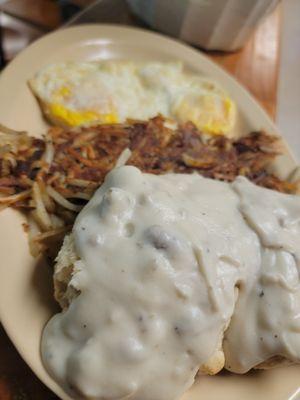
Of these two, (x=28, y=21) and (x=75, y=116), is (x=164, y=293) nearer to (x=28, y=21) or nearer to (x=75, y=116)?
(x=75, y=116)

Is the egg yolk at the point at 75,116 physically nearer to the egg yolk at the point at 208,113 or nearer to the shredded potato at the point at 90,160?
the shredded potato at the point at 90,160

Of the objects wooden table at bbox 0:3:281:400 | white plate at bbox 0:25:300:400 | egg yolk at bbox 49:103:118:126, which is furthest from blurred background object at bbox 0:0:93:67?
egg yolk at bbox 49:103:118:126

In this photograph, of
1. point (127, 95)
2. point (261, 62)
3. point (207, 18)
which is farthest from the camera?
point (261, 62)

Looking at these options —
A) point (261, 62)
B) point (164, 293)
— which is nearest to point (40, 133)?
point (164, 293)

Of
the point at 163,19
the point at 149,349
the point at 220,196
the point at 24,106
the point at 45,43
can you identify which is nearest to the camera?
the point at 149,349

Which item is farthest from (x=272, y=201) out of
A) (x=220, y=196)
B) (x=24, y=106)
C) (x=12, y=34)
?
(x=12, y=34)

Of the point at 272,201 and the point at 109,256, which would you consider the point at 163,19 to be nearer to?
the point at 272,201

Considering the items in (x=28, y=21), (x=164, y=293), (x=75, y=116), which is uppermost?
(x=164, y=293)
